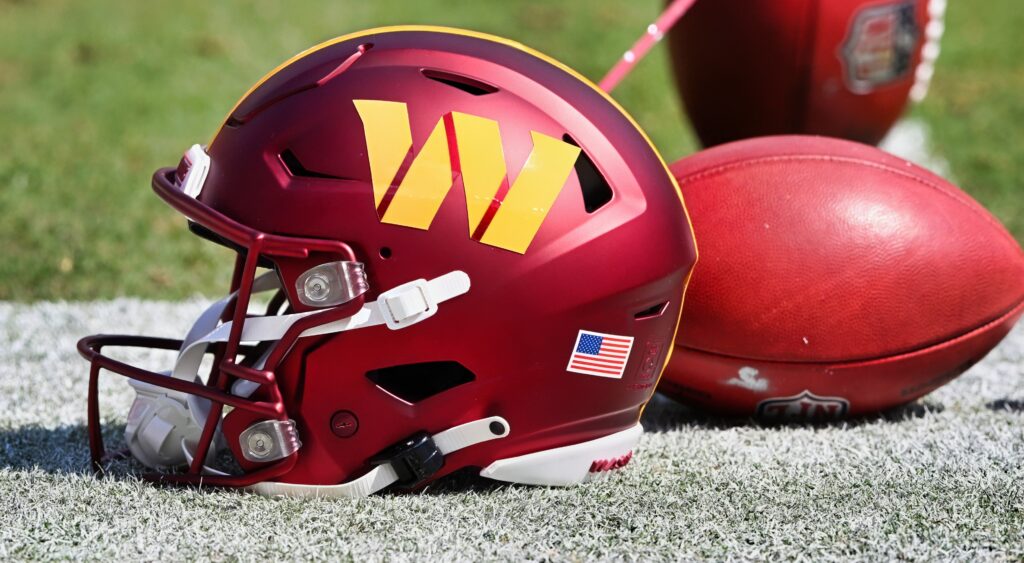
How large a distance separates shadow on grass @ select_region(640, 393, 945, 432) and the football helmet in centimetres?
43

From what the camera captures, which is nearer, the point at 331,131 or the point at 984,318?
the point at 331,131

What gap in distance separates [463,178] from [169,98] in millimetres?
4316

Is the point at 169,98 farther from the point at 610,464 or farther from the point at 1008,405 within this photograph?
the point at 1008,405

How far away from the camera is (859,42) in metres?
4.26

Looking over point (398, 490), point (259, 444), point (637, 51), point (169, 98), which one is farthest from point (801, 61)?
point (169, 98)

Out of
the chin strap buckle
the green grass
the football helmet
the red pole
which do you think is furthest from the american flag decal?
the green grass

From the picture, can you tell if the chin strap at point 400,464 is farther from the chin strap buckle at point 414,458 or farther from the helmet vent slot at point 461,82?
the helmet vent slot at point 461,82

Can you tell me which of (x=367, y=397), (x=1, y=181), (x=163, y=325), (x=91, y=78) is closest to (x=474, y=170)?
(x=367, y=397)

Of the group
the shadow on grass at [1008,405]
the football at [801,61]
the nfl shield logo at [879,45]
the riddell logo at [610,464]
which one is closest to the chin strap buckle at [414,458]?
the riddell logo at [610,464]

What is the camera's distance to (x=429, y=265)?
6.63 ft

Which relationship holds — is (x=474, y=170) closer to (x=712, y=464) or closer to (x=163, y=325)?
(x=712, y=464)

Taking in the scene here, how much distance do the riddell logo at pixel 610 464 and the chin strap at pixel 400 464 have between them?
7.9 inches

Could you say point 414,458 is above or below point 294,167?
below

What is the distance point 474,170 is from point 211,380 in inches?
28.3
